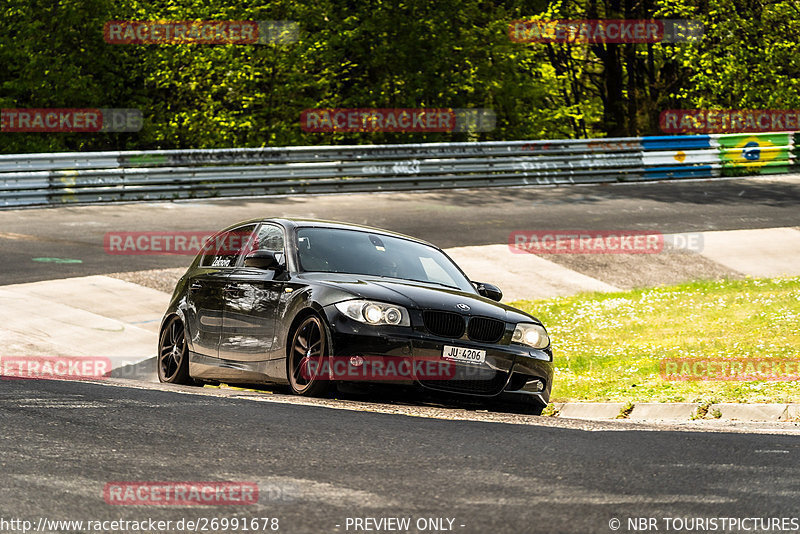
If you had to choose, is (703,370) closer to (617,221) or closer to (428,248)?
(428,248)

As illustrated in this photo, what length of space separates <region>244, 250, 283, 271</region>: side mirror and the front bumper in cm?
114

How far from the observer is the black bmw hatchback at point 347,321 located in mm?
8469

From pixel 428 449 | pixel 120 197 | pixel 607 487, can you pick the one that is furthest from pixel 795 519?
pixel 120 197

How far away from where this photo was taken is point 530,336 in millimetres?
9141

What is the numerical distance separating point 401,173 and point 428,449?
20845 mm

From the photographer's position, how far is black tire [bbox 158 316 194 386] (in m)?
10.7

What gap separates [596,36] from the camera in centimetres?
3594
